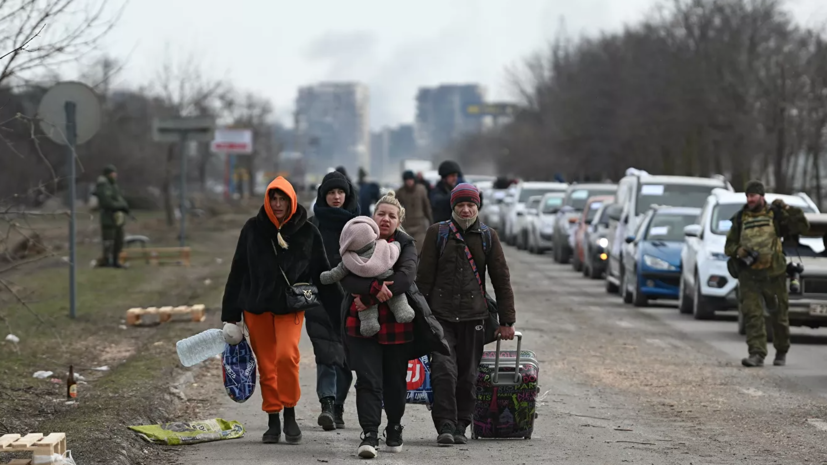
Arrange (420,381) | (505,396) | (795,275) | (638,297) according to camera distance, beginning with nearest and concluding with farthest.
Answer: (505,396), (420,381), (795,275), (638,297)

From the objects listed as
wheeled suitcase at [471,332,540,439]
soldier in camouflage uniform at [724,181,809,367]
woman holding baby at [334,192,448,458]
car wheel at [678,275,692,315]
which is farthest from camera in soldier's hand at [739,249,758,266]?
woman holding baby at [334,192,448,458]

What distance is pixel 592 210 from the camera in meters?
30.4

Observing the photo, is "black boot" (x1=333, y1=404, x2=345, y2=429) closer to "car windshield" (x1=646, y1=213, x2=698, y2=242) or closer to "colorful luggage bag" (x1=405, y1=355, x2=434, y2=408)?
"colorful luggage bag" (x1=405, y1=355, x2=434, y2=408)

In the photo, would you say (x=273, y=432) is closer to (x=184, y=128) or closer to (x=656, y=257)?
(x=656, y=257)

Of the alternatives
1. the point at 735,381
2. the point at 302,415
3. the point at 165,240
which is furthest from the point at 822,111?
the point at 302,415

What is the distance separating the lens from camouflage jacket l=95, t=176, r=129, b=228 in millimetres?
26297

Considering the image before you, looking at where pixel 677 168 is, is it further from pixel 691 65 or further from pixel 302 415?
pixel 302 415

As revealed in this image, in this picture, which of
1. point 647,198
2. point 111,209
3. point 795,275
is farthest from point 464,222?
point 111,209

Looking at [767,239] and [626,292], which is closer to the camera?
[767,239]

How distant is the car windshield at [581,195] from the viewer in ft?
113

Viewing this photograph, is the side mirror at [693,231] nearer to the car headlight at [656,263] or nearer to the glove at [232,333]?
the car headlight at [656,263]

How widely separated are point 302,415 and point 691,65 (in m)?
50.1

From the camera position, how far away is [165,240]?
40594mm

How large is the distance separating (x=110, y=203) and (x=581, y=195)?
12662 millimetres
